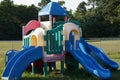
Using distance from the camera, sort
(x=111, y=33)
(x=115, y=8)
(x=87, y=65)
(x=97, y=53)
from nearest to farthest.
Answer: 1. (x=87, y=65)
2. (x=97, y=53)
3. (x=115, y=8)
4. (x=111, y=33)

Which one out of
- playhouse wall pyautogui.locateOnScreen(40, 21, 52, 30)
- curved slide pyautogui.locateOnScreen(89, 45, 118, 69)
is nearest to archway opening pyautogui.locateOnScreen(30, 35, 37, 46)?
playhouse wall pyautogui.locateOnScreen(40, 21, 52, 30)

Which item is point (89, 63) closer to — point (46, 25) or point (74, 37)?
point (74, 37)

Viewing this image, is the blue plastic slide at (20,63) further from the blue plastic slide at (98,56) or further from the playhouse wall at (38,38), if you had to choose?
the blue plastic slide at (98,56)

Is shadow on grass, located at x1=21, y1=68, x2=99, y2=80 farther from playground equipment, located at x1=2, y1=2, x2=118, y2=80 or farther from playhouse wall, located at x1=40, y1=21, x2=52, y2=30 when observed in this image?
playhouse wall, located at x1=40, y1=21, x2=52, y2=30

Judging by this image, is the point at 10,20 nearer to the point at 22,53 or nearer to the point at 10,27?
the point at 10,27

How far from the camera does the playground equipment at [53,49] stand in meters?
11.5

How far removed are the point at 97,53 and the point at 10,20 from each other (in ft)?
192

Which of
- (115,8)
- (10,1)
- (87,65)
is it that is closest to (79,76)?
(87,65)

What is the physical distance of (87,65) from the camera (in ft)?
38.9

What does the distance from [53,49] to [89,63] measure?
139 cm

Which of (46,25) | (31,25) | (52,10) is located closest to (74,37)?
(46,25)

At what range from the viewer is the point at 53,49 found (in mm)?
12383

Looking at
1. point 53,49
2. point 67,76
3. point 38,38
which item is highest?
point 38,38

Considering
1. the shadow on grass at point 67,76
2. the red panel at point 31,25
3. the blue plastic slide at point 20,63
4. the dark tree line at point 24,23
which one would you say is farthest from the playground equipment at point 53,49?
the dark tree line at point 24,23
